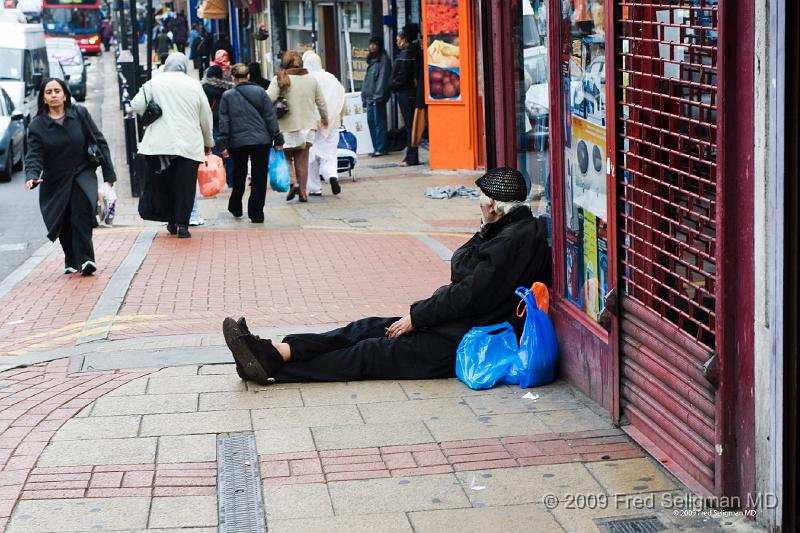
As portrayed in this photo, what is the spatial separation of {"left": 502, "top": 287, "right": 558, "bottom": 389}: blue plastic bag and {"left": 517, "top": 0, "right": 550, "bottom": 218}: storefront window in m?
0.76

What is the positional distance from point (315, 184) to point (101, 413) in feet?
31.6

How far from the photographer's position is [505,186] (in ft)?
21.4

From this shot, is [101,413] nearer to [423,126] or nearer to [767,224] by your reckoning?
[767,224]

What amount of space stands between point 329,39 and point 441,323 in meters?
18.8

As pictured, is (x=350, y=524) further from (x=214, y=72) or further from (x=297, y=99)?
(x=214, y=72)

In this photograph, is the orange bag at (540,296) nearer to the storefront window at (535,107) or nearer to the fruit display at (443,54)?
the storefront window at (535,107)

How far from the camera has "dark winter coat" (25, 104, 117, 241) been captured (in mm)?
10031

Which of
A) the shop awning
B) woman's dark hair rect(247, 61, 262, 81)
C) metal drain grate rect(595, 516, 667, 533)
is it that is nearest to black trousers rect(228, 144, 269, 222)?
woman's dark hair rect(247, 61, 262, 81)

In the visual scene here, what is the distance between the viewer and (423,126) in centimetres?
1838

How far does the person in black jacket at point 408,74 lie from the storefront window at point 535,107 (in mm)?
10684

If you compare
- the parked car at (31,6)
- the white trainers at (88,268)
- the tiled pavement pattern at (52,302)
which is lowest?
the tiled pavement pattern at (52,302)

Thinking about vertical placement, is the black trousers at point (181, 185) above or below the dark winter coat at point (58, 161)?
below

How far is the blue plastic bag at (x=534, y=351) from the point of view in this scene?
21.0 feet

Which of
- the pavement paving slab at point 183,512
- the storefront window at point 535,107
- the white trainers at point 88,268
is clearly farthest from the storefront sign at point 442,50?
the pavement paving slab at point 183,512
